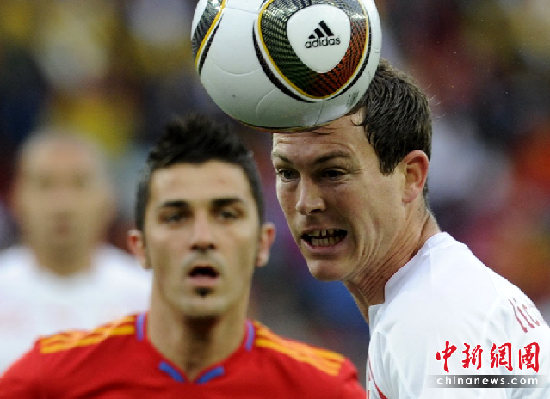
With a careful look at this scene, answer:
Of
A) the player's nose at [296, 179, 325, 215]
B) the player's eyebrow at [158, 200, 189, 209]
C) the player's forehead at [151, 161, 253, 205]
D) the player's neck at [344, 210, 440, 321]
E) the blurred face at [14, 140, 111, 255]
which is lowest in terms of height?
the player's neck at [344, 210, 440, 321]

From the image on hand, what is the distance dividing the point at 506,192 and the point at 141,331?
560cm

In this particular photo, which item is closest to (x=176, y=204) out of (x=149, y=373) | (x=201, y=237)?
(x=201, y=237)

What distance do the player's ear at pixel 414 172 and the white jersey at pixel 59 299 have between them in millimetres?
3448

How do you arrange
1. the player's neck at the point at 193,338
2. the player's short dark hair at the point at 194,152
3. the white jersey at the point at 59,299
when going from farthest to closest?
1. the white jersey at the point at 59,299
2. the player's short dark hair at the point at 194,152
3. the player's neck at the point at 193,338

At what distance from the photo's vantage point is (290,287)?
8.90 meters

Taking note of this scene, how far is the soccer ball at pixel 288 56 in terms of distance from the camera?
2.72 meters

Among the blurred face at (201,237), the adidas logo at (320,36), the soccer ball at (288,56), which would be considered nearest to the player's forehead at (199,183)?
the blurred face at (201,237)

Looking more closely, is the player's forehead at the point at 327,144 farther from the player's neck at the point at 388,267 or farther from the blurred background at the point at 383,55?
the blurred background at the point at 383,55

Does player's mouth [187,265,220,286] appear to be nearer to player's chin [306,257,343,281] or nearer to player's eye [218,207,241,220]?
player's eye [218,207,241,220]

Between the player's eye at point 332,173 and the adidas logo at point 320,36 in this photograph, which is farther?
the player's eye at point 332,173

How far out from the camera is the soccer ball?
272 centimetres

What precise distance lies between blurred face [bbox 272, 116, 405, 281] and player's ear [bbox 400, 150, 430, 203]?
31 millimetres

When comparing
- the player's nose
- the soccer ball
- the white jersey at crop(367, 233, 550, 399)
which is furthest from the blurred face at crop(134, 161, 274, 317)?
the white jersey at crop(367, 233, 550, 399)

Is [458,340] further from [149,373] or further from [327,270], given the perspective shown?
[149,373]
